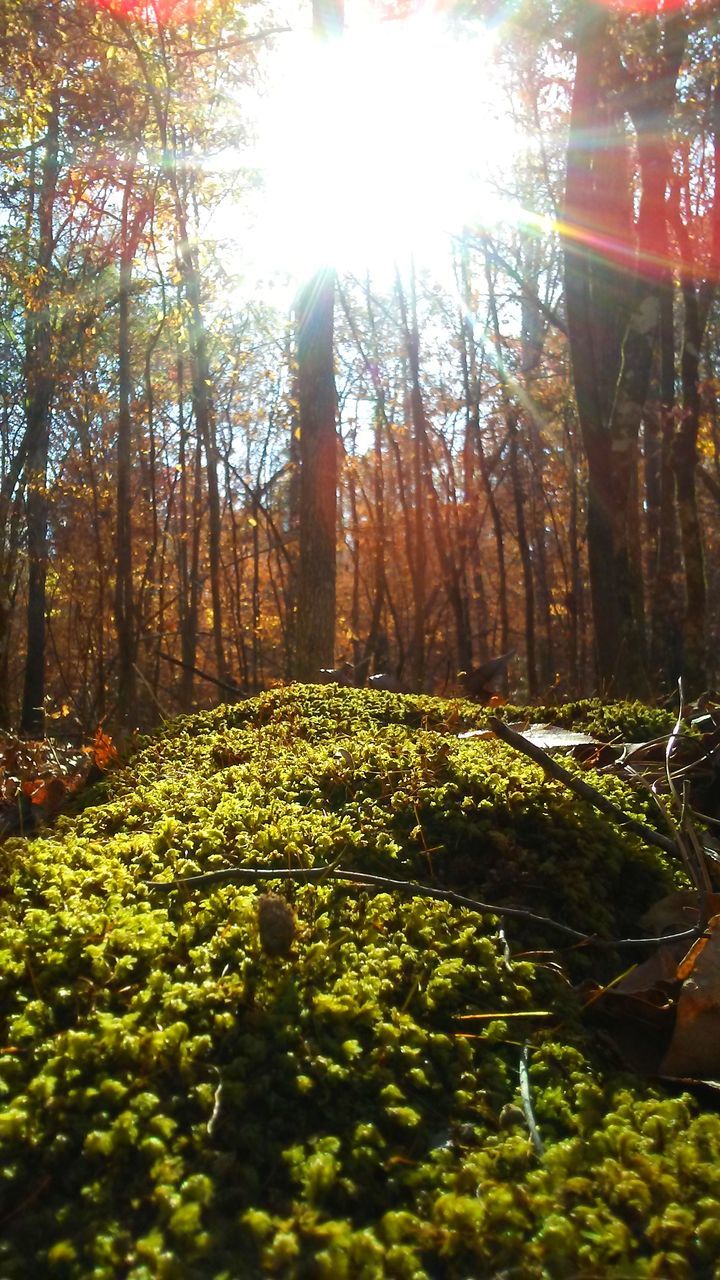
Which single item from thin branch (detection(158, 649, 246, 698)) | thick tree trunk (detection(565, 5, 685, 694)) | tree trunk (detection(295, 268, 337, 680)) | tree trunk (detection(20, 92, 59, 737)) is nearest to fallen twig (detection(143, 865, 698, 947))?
thin branch (detection(158, 649, 246, 698))

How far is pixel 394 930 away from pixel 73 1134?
65cm

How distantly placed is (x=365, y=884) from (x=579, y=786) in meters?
0.53

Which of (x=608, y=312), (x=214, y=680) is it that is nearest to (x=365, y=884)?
(x=214, y=680)

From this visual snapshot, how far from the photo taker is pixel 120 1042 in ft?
3.52

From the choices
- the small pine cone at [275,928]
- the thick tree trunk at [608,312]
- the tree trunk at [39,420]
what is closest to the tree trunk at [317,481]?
the thick tree trunk at [608,312]

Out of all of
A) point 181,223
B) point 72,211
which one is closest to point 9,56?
point 181,223

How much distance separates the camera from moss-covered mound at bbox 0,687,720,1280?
851 millimetres

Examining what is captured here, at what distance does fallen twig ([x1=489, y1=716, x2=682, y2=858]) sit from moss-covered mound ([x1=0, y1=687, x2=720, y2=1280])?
65 millimetres

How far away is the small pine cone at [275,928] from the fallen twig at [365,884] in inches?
8.6

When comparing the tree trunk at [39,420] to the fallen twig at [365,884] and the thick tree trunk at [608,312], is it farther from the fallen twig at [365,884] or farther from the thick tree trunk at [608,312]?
the fallen twig at [365,884]

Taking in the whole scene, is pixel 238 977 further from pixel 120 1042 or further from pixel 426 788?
pixel 426 788

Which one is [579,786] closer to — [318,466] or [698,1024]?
[698,1024]

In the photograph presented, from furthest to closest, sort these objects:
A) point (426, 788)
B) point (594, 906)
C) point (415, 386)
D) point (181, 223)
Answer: point (415, 386)
point (181, 223)
point (426, 788)
point (594, 906)

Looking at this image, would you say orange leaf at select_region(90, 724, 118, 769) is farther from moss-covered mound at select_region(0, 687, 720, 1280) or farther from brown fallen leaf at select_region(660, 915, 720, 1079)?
brown fallen leaf at select_region(660, 915, 720, 1079)
